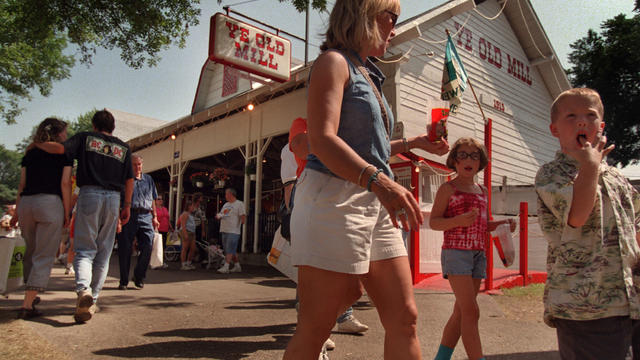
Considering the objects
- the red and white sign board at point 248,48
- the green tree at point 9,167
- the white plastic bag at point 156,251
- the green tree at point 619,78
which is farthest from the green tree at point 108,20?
the green tree at point 9,167

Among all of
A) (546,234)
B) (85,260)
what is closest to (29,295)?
(85,260)

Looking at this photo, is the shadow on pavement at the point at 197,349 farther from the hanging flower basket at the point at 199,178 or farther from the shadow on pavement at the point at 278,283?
the hanging flower basket at the point at 199,178

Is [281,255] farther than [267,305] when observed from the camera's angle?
No

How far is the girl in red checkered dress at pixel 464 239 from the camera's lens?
2.94 meters

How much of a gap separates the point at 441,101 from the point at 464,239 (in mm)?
9244

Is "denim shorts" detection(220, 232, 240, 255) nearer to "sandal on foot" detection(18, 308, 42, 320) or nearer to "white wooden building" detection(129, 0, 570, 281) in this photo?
"white wooden building" detection(129, 0, 570, 281)

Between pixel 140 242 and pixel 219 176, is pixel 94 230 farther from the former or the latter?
pixel 219 176

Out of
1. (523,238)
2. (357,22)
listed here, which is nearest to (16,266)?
(357,22)

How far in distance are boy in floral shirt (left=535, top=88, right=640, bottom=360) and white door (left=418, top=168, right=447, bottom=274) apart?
6.17 meters

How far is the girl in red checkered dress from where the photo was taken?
2.94 metres

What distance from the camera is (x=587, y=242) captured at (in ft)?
5.81

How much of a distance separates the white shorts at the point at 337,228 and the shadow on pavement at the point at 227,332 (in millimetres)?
2536

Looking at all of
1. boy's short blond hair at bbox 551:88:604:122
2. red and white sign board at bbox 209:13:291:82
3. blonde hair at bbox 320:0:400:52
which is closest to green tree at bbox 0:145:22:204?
red and white sign board at bbox 209:13:291:82

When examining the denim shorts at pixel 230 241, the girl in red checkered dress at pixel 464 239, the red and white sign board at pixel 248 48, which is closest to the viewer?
the girl in red checkered dress at pixel 464 239
